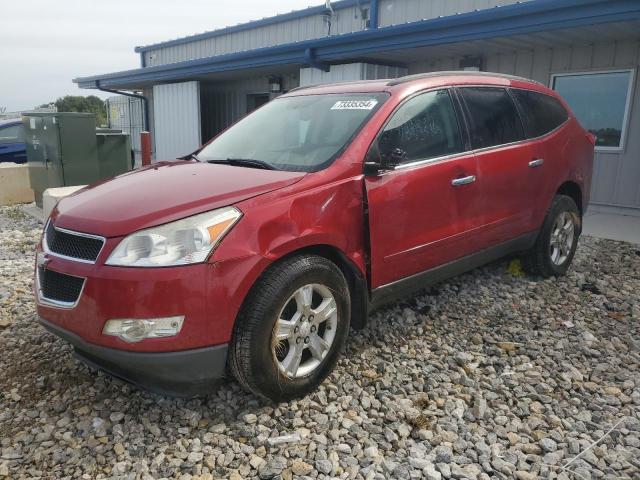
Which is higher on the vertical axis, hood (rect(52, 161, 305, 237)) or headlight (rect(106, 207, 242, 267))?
hood (rect(52, 161, 305, 237))

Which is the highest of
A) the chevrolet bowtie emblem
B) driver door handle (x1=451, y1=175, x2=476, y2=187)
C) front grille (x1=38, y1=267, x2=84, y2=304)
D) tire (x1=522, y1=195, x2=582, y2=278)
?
driver door handle (x1=451, y1=175, x2=476, y2=187)

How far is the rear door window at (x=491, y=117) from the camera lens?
3.83 meters

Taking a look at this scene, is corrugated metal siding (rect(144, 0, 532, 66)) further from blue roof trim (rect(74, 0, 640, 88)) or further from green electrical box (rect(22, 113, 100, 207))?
green electrical box (rect(22, 113, 100, 207))

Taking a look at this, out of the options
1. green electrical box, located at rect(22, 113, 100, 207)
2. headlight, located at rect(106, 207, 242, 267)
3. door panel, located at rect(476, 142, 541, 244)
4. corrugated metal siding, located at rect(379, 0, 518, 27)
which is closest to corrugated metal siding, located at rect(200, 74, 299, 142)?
corrugated metal siding, located at rect(379, 0, 518, 27)

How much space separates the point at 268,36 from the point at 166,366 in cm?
1446

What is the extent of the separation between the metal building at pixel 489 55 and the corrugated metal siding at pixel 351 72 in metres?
0.02

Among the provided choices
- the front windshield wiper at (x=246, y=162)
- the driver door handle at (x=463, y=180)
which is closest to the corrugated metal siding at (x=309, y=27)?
the driver door handle at (x=463, y=180)

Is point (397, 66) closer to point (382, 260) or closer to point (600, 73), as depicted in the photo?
point (600, 73)

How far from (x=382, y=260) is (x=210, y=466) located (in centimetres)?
148

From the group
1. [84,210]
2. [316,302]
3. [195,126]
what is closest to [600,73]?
[316,302]

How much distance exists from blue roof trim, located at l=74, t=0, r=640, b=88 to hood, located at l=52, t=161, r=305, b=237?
17.4 feet

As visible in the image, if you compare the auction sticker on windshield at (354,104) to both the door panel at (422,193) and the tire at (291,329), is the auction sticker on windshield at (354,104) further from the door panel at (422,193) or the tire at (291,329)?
the tire at (291,329)

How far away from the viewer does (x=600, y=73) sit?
315 inches

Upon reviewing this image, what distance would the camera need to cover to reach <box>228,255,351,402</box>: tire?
8.16 ft
